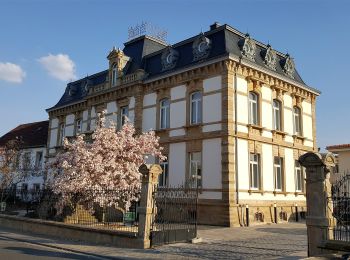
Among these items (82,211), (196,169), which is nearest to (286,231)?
(196,169)

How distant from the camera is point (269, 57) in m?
25.2

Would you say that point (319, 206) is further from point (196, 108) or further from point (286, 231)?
point (196, 108)

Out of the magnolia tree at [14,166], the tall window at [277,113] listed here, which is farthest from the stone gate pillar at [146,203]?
the magnolia tree at [14,166]

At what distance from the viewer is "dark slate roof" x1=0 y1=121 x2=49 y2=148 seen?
40.4 metres

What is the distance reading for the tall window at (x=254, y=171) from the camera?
22.2 metres

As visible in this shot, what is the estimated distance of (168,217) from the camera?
1437cm

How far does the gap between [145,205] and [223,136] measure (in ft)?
28.1

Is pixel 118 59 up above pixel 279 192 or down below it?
above

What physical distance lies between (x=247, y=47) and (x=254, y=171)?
7.57 meters

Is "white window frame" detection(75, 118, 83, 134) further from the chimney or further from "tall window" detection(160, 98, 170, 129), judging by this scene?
the chimney

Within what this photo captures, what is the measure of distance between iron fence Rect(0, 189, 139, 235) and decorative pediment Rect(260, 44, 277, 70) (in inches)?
510

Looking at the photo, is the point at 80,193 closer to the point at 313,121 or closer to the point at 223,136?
the point at 223,136

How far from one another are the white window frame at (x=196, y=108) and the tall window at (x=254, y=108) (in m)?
3.01

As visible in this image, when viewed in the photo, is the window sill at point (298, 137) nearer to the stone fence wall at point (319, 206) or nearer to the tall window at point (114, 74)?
the tall window at point (114, 74)
